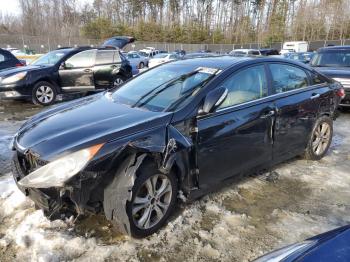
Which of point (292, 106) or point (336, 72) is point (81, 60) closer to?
point (336, 72)

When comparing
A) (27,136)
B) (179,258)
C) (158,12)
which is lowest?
(179,258)

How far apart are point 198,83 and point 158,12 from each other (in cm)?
6896

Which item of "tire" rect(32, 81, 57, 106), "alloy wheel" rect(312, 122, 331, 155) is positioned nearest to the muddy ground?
"alloy wheel" rect(312, 122, 331, 155)

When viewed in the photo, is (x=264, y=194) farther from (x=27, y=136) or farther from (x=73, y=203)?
(x=27, y=136)

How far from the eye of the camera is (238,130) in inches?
144

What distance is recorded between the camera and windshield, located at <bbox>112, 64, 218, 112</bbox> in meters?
3.47

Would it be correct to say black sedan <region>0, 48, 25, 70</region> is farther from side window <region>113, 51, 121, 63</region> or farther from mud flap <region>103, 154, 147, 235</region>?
mud flap <region>103, 154, 147, 235</region>

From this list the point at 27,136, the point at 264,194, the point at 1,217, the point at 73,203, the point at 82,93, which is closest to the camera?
the point at 73,203

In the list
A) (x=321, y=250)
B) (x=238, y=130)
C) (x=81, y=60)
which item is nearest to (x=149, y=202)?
(x=238, y=130)

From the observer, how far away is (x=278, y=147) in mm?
4262

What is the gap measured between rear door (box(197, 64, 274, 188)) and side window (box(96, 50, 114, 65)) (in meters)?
7.05

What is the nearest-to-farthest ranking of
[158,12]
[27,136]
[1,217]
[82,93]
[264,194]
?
[27,136], [1,217], [264,194], [82,93], [158,12]

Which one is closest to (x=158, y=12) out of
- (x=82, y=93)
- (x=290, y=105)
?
(x=82, y=93)

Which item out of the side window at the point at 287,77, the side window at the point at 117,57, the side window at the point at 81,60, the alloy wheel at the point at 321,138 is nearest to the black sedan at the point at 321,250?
the side window at the point at 287,77
